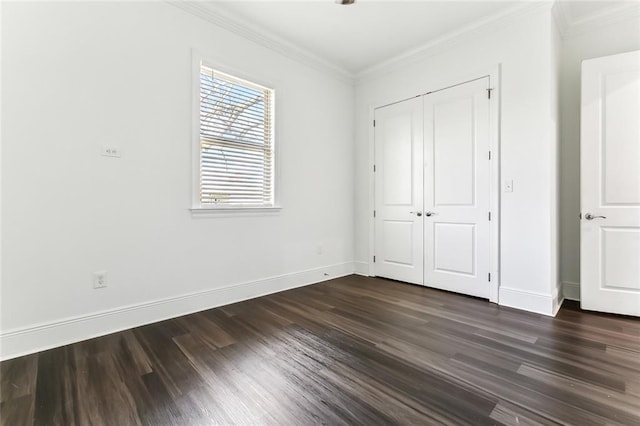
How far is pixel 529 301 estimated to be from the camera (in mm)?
2730

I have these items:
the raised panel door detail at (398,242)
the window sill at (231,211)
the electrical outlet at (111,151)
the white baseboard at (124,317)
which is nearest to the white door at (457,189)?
the raised panel door detail at (398,242)

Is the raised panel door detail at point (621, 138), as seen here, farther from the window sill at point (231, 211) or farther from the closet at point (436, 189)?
the window sill at point (231, 211)

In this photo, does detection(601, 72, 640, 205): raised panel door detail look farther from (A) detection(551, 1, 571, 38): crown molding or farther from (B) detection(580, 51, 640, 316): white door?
(A) detection(551, 1, 571, 38): crown molding

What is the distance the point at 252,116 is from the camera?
3143 mm

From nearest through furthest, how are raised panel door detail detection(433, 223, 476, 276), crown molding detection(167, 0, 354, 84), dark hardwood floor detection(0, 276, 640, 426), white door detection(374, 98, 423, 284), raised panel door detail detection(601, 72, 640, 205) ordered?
dark hardwood floor detection(0, 276, 640, 426)
raised panel door detail detection(601, 72, 640, 205)
crown molding detection(167, 0, 354, 84)
raised panel door detail detection(433, 223, 476, 276)
white door detection(374, 98, 423, 284)

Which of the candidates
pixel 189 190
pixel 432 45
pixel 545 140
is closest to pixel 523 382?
pixel 545 140

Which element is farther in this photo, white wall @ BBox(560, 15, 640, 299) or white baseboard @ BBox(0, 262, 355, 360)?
white wall @ BBox(560, 15, 640, 299)

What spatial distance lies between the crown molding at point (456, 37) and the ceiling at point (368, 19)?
0.02 m

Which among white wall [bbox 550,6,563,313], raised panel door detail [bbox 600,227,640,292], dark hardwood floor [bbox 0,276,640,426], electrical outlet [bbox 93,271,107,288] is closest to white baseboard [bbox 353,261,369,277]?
dark hardwood floor [bbox 0,276,640,426]

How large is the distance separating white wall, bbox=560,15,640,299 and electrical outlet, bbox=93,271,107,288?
4311 mm

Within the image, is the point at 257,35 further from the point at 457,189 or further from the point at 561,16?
the point at 561,16

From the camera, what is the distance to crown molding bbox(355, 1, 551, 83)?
2721 millimetres

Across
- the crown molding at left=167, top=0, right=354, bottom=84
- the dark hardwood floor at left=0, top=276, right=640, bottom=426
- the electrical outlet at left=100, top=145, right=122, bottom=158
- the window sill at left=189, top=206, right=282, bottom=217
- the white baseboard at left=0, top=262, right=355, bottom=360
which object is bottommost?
the dark hardwood floor at left=0, top=276, right=640, bottom=426

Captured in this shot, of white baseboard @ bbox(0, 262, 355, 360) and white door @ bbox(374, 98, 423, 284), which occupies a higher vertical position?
white door @ bbox(374, 98, 423, 284)
